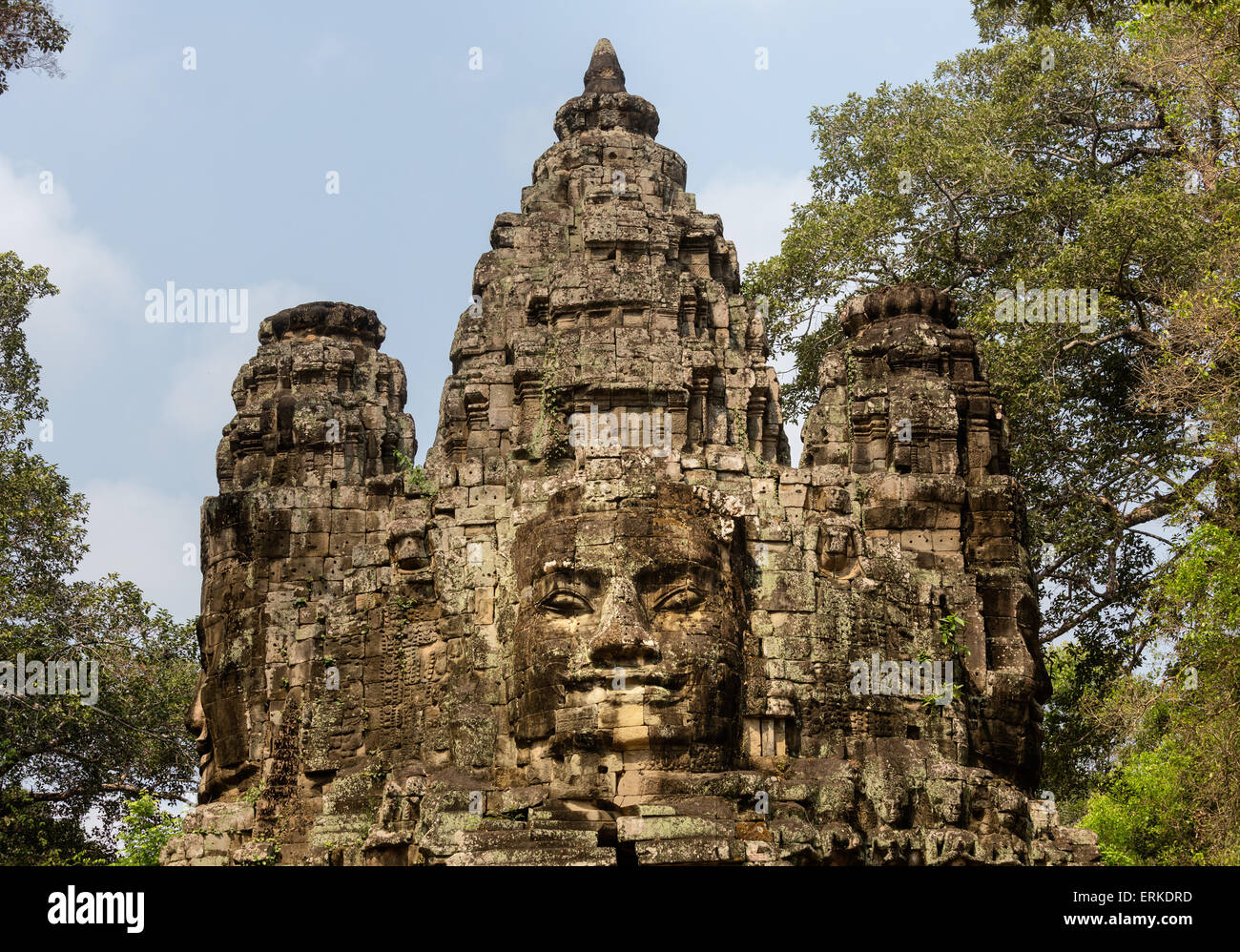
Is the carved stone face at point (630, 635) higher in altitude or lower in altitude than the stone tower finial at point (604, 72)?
lower

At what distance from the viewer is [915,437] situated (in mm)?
19969

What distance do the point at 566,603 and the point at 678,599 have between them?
102cm

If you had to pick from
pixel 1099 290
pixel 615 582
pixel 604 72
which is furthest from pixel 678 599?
pixel 1099 290

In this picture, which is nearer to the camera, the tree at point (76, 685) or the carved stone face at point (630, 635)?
the carved stone face at point (630, 635)

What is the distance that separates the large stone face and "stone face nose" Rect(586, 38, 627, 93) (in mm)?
54

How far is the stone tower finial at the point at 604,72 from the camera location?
21750mm

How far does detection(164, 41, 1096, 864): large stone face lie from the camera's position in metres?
16.7

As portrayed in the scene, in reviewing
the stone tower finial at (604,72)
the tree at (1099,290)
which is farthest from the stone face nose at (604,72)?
the tree at (1099,290)

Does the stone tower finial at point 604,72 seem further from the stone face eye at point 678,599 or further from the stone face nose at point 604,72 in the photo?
the stone face eye at point 678,599

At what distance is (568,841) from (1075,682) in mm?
14003

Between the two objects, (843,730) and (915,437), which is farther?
(915,437)
